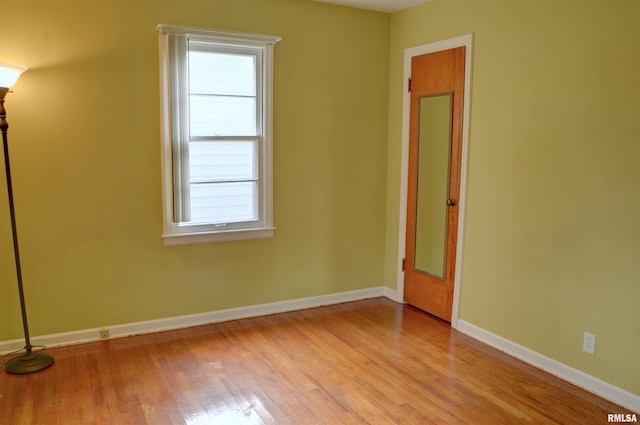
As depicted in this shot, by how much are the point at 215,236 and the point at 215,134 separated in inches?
30.4

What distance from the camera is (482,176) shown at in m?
3.67

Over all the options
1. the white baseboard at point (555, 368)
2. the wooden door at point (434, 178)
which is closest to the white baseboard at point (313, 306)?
the white baseboard at point (555, 368)

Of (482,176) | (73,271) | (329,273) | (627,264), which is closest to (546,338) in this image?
(627,264)

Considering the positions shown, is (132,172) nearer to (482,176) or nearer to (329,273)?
(329,273)

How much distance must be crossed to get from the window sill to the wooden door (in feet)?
4.09

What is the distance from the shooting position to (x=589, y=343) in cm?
301

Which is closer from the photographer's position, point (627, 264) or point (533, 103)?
point (627, 264)

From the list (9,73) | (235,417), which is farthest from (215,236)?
(9,73)

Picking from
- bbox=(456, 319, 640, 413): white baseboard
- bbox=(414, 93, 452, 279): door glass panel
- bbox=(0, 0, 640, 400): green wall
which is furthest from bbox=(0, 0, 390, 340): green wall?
bbox=(456, 319, 640, 413): white baseboard

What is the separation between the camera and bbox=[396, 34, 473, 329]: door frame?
12.2 ft

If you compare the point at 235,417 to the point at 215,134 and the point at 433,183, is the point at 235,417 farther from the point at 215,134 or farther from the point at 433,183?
the point at 433,183

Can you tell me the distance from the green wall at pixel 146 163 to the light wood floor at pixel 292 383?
0.37 m

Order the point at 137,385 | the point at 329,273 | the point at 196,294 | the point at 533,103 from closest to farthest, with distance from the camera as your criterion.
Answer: the point at 137,385 → the point at 533,103 → the point at 196,294 → the point at 329,273

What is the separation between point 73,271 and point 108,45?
5.07 ft
